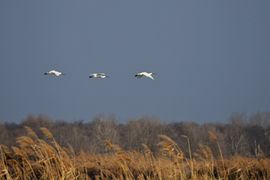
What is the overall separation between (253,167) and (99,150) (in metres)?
36.0

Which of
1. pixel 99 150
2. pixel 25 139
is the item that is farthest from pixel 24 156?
pixel 99 150

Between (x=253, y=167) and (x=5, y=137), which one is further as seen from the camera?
(x=5, y=137)

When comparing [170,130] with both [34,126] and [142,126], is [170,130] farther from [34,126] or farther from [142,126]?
[34,126]

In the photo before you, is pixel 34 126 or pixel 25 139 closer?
pixel 25 139

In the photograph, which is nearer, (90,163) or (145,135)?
(90,163)

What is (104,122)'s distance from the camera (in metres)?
51.2

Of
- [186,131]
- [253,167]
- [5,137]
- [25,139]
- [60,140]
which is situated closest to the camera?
[25,139]

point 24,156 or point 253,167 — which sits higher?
point 24,156

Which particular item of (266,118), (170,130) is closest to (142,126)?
(170,130)

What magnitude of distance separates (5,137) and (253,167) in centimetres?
4059

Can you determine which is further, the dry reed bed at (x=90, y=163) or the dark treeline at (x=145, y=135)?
the dark treeline at (x=145, y=135)

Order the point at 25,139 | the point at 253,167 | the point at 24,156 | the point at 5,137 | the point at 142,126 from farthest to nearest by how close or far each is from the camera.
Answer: the point at 142,126 < the point at 5,137 < the point at 253,167 < the point at 24,156 < the point at 25,139

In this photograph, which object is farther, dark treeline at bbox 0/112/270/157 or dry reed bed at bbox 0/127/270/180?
dark treeline at bbox 0/112/270/157

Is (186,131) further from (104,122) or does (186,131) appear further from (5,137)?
(5,137)
